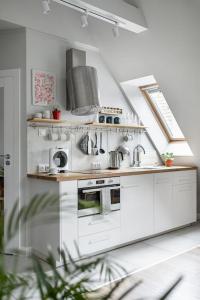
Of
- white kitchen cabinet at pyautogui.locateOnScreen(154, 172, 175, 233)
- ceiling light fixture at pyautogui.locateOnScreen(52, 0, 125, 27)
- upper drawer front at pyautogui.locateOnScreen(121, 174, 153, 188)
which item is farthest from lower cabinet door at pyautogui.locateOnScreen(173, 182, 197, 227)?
ceiling light fixture at pyautogui.locateOnScreen(52, 0, 125, 27)

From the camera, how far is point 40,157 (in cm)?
366

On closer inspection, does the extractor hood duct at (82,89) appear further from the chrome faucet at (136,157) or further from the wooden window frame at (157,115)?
the wooden window frame at (157,115)

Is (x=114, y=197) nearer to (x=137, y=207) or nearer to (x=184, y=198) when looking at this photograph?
(x=137, y=207)

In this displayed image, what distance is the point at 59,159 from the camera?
3.82 metres

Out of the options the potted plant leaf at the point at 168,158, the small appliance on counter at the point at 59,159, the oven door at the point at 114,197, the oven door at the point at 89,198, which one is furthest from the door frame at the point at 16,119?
the potted plant leaf at the point at 168,158

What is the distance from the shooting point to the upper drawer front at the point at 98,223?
3.27 m

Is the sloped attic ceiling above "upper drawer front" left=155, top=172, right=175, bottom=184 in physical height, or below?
above

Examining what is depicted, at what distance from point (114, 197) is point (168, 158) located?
1.63m

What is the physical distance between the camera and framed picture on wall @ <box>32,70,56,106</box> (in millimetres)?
3598

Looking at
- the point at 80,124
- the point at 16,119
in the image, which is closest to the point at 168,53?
the point at 80,124

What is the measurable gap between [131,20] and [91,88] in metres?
0.87

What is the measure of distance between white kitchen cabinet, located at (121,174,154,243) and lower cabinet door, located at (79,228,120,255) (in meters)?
0.13

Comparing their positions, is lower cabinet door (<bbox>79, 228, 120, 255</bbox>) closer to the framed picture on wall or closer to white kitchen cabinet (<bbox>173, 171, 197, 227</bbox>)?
white kitchen cabinet (<bbox>173, 171, 197, 227</bbox>)

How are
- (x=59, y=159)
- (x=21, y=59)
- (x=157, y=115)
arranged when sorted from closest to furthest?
1. (x=21, y=59)
2. (x=59, y=159)
3. (x=157, y=115)
